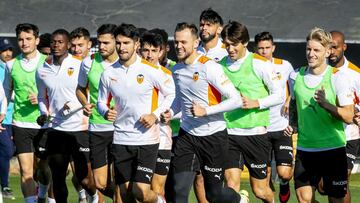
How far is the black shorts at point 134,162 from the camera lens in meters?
15.7

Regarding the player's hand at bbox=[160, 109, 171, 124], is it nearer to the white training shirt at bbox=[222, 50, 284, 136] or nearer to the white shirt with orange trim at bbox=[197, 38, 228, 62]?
the white training shirt at bbox=[222, 50, 284, 136]

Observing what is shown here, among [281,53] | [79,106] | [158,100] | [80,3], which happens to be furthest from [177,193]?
[80,3]

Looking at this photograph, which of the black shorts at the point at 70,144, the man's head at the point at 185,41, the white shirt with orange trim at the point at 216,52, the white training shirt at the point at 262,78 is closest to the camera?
the man's head at the point at 185,41

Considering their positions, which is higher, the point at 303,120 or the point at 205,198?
the point at 303,120

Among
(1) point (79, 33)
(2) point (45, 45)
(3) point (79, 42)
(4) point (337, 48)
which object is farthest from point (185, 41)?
(2) point (45, 45)

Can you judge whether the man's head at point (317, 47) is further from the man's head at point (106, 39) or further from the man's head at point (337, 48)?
the man's head at point (106, 39)

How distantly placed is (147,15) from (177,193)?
12.9 metres

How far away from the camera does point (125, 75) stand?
15.7 m

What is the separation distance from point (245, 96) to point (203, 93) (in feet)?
4.06

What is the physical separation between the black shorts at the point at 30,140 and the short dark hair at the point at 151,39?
7.58 ft

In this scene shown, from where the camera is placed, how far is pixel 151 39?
16828mm

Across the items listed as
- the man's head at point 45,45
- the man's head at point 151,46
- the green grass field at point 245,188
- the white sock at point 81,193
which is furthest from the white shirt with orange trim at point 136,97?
the green grass field at point 245,188

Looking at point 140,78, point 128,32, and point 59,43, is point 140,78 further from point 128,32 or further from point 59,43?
point 59,43

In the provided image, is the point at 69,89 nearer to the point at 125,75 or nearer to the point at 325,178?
the point at 125,75
